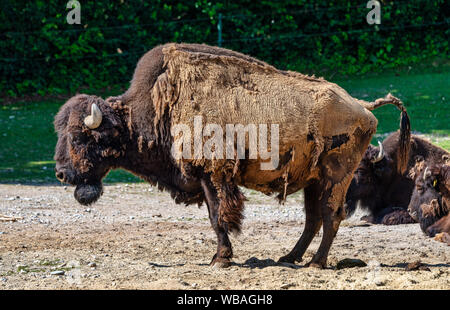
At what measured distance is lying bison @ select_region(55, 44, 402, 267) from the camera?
6957 mm

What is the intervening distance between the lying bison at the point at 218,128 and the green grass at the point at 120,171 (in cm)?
521

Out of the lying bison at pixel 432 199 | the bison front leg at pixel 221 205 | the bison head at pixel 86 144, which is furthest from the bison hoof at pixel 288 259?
the lying bison at pixel 432 199

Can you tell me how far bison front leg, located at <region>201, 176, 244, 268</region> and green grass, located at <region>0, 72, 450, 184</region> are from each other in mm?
5711

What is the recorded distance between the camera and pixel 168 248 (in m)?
7.93

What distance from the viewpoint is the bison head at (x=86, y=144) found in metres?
7.15

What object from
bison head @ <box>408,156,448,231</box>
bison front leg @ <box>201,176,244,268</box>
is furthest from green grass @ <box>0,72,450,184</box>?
bison front leg @ <box>201,176,244,268</box>

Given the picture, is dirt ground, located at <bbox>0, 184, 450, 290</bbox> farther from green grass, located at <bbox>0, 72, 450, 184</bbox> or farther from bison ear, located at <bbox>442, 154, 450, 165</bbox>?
green grass, located at <bbox>0, 72, 450, 184</bbox>

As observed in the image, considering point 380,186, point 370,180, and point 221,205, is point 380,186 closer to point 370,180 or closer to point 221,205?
point 370,180

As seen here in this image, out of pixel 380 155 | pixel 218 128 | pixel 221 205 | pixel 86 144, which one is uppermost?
pixel 218 128

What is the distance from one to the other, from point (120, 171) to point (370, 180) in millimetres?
4973

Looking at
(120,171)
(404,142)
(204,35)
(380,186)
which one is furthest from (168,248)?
(204,35)

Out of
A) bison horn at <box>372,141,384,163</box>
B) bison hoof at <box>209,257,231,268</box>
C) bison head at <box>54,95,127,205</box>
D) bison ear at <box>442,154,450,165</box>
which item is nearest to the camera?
bison hoof at <box>209,257,231,268</box>
